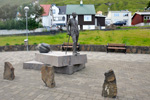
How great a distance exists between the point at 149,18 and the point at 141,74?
48.4m

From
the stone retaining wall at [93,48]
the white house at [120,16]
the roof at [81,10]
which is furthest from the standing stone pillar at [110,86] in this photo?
the white house at [120,16]

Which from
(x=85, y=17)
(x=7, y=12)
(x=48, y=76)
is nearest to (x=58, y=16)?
(x=7, y=12)

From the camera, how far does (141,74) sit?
812cm

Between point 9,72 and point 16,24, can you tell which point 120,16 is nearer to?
point 16,24

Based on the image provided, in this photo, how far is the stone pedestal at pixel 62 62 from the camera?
8133 mm

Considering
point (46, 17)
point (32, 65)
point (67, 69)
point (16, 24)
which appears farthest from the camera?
point (46, 17)

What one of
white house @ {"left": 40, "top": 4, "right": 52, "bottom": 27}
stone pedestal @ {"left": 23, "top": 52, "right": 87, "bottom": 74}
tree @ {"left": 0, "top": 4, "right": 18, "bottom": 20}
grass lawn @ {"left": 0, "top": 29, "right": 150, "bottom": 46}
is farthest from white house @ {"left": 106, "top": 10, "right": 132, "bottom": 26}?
stone pedestal @ {"left": 23, "top": 52, "right": 87, "bottom": 74}

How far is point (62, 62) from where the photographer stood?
8156mm

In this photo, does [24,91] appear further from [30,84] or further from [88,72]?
[88,72]

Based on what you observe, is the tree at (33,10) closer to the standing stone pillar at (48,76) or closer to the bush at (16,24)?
the bush at (16,24)

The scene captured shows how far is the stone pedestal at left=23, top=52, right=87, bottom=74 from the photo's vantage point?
8.13 metres

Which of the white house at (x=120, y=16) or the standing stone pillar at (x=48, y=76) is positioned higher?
the white house at (x=120, y=16)

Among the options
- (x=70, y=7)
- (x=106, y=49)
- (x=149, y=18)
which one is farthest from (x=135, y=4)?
(x=106, y=49)

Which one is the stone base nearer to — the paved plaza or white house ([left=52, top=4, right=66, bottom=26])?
the paved plaza
